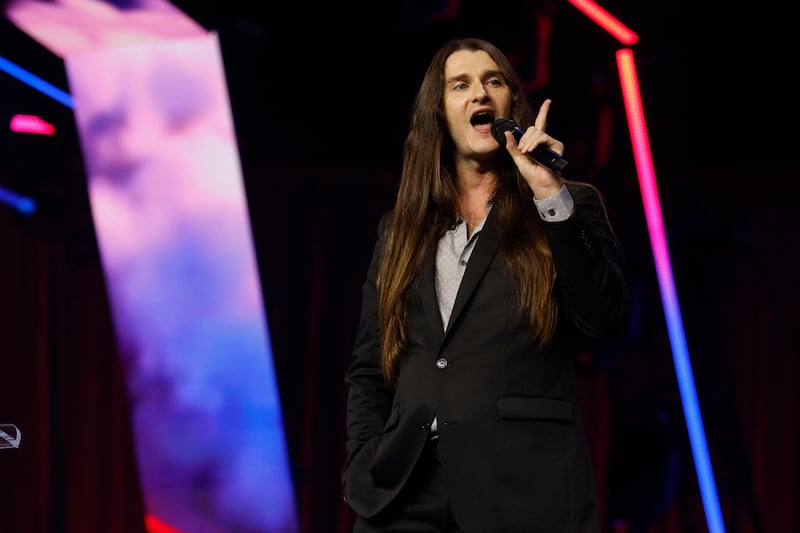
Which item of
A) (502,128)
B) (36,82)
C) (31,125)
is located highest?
(36,82)

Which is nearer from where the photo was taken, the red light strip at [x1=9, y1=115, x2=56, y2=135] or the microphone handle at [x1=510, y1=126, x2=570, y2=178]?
the microphone handle at [x1=510, y1=126, x2=570, y2=178]

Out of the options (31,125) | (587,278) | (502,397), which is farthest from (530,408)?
(31,125)

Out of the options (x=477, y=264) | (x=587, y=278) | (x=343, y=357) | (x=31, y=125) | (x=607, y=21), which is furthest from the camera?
(x=343, y=357)

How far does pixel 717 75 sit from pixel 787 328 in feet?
4.13

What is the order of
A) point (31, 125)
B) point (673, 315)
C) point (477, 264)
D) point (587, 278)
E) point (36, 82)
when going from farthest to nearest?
point (31, 125)
point (36, 82)
point (673, 315)
point (477, 264)
point (587, 278)

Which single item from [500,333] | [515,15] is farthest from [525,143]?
[515,15]

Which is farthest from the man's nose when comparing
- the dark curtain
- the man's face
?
the dark curtain

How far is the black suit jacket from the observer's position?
51.9 inches

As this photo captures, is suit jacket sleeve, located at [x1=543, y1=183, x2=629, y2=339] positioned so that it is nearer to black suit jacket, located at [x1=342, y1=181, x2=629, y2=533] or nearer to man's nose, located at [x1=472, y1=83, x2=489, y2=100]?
black suit jacket, located at [x1=342, y1=181, x2=629, y2=533]

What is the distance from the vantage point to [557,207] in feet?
4.36

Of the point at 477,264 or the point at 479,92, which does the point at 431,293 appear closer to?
the point at 477,264

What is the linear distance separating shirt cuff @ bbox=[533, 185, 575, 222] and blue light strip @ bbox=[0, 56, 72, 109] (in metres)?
3.11

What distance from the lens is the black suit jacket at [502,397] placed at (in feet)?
4.33

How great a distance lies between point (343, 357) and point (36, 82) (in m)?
1.93
